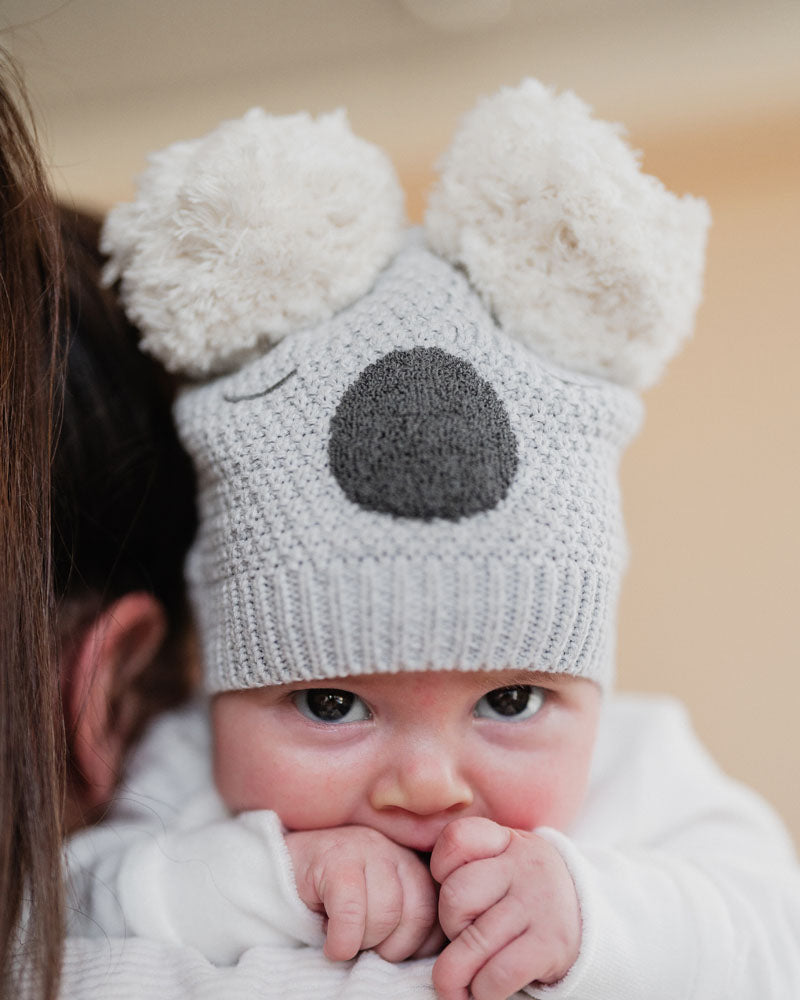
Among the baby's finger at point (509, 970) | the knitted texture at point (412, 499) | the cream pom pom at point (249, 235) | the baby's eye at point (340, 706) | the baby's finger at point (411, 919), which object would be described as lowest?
the baby's finger at point (411, 919)

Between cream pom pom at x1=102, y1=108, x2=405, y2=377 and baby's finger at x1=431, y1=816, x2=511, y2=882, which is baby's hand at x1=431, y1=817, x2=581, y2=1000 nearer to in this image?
baby's finger at x1=431, y1=816, x2=511, y2=882

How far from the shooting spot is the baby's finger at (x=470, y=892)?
63 centimetres

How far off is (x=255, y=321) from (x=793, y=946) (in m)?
0.70

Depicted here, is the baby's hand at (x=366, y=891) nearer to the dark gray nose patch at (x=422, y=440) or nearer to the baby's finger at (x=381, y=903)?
the baby's finger at (x=381, y=903)

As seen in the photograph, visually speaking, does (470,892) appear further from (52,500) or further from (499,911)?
(52,500)

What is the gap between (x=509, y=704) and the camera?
70 cm

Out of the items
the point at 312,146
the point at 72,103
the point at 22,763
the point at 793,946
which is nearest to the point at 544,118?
the point at 312,146

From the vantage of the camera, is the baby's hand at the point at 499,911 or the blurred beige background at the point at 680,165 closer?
the baby's hand at the point at 499,911

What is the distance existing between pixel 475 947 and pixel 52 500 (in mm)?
520

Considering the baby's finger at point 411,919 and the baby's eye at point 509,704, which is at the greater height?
the baby's eye at point 509,704

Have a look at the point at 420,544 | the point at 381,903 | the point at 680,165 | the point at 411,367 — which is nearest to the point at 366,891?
the point at 381,903

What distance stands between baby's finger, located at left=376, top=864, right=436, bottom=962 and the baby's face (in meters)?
0.03

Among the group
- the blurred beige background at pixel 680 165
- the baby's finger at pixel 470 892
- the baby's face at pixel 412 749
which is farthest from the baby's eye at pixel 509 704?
the blurred beige background at pixel 680 165

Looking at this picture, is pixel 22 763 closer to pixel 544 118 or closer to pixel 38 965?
pixel 38 965
